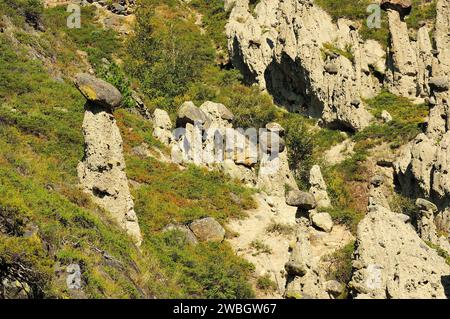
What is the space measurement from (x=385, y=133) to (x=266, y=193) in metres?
14.1

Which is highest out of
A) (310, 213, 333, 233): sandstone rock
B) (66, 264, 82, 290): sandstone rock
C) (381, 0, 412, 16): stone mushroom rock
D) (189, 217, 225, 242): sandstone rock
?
(66, 264, 82, 290): sandstone rock

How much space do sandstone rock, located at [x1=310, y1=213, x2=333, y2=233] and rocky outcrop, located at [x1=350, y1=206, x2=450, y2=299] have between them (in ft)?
27.2

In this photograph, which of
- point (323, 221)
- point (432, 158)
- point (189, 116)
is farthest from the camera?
point (432, 158)

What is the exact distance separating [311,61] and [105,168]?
1052 inches

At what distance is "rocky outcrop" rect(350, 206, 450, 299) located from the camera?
12.6 m

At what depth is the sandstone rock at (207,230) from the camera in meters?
20.5

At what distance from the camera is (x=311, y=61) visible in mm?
41375

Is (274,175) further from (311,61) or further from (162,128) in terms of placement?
(311,61)

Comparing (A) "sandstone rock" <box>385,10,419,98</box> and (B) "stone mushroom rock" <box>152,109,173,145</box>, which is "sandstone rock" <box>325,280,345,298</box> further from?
(A) "sandstone rock" <box>385,10,419,98</box>

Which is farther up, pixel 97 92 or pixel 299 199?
pixel 97 92

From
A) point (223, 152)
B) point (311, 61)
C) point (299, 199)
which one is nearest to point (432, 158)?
point (223, 152)

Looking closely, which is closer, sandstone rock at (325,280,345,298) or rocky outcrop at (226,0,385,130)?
sandstone rock at (325,280,345,298)

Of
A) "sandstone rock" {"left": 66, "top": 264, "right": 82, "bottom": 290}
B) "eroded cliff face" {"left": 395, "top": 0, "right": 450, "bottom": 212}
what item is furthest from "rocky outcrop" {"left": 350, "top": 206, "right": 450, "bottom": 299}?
"eroded cliff face" {"left": 395, "top": 0, "right": 450, "bottom": 212}
